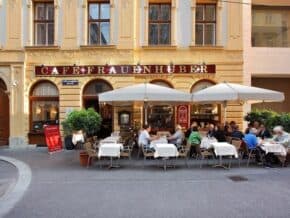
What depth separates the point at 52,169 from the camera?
13.9m

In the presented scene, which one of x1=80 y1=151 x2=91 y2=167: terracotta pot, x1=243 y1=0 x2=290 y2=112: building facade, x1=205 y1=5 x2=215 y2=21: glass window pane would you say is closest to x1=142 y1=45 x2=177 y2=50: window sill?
x1=205 y1=5 x2=215 y2=21: glass window pane

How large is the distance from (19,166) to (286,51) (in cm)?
1433

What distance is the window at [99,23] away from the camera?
70.5 feet

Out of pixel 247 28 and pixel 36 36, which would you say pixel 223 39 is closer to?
pixel 247 28

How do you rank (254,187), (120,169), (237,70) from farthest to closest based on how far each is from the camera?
(237,70)
(120,169)
(254,187)

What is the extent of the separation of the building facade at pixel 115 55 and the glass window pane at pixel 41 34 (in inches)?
10.8

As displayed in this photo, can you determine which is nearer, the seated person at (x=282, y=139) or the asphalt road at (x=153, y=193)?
the asphalt road at (x=153, y=193)

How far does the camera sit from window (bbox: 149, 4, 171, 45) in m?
21.5

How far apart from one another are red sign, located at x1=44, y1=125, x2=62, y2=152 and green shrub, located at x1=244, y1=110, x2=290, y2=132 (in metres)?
8.64

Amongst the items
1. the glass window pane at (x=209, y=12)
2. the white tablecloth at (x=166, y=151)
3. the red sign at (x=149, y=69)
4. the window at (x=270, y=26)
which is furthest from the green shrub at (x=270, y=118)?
the white tablecloth at (x=166, y=151)

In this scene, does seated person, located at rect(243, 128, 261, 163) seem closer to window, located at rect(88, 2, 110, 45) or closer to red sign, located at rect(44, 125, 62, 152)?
red sign, located at rect(44, 125, 62, 152)

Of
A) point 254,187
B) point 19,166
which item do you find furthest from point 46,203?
point 19,166

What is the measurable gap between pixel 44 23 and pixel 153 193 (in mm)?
14504

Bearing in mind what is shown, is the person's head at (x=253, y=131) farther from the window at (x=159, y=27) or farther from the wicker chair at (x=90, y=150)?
the window at (x=159, y=27)
